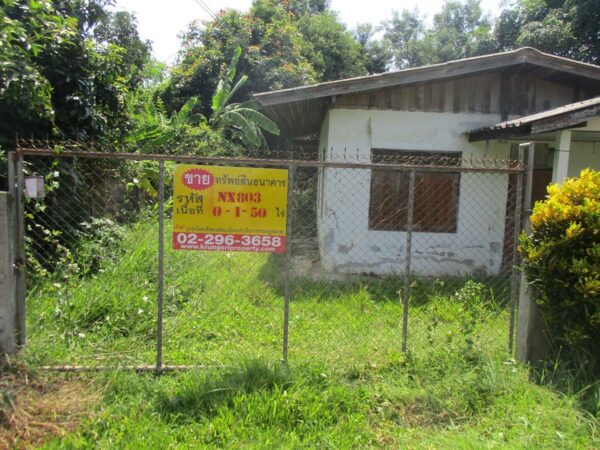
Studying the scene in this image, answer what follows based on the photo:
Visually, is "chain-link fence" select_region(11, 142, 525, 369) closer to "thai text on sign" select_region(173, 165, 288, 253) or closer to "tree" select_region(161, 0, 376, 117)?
"thai text on sign" select_region(173, 165, 288, 253)

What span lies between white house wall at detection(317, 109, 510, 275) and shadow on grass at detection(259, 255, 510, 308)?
0.81ft

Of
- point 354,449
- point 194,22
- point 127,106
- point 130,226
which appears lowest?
point 354,449

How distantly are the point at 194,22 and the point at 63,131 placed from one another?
1517cm

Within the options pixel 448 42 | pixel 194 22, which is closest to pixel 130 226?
pixel 194 22

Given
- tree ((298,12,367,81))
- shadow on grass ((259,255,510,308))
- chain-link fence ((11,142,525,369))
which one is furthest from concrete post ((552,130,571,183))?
tree ((298,12,367,81))

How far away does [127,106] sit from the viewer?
25.4ft

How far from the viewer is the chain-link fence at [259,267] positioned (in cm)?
403

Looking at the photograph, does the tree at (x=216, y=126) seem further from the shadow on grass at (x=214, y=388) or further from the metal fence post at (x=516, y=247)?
the metal fence post at (x=516, y=247)

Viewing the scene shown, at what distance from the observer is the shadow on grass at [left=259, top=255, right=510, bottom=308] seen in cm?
622

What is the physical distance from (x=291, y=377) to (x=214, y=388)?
0.60 metres

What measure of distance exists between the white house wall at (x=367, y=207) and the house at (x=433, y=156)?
2 cm

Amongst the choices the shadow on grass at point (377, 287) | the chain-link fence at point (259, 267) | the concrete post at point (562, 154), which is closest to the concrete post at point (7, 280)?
the chain-link fence at point (259, 267)

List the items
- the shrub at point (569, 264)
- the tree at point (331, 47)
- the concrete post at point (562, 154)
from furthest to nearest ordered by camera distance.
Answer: the tree at point (331, 47)
the concrete post at point (562, 154)
the shrub at point (569, 264)

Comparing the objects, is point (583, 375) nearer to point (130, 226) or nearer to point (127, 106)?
point (130, 226)
